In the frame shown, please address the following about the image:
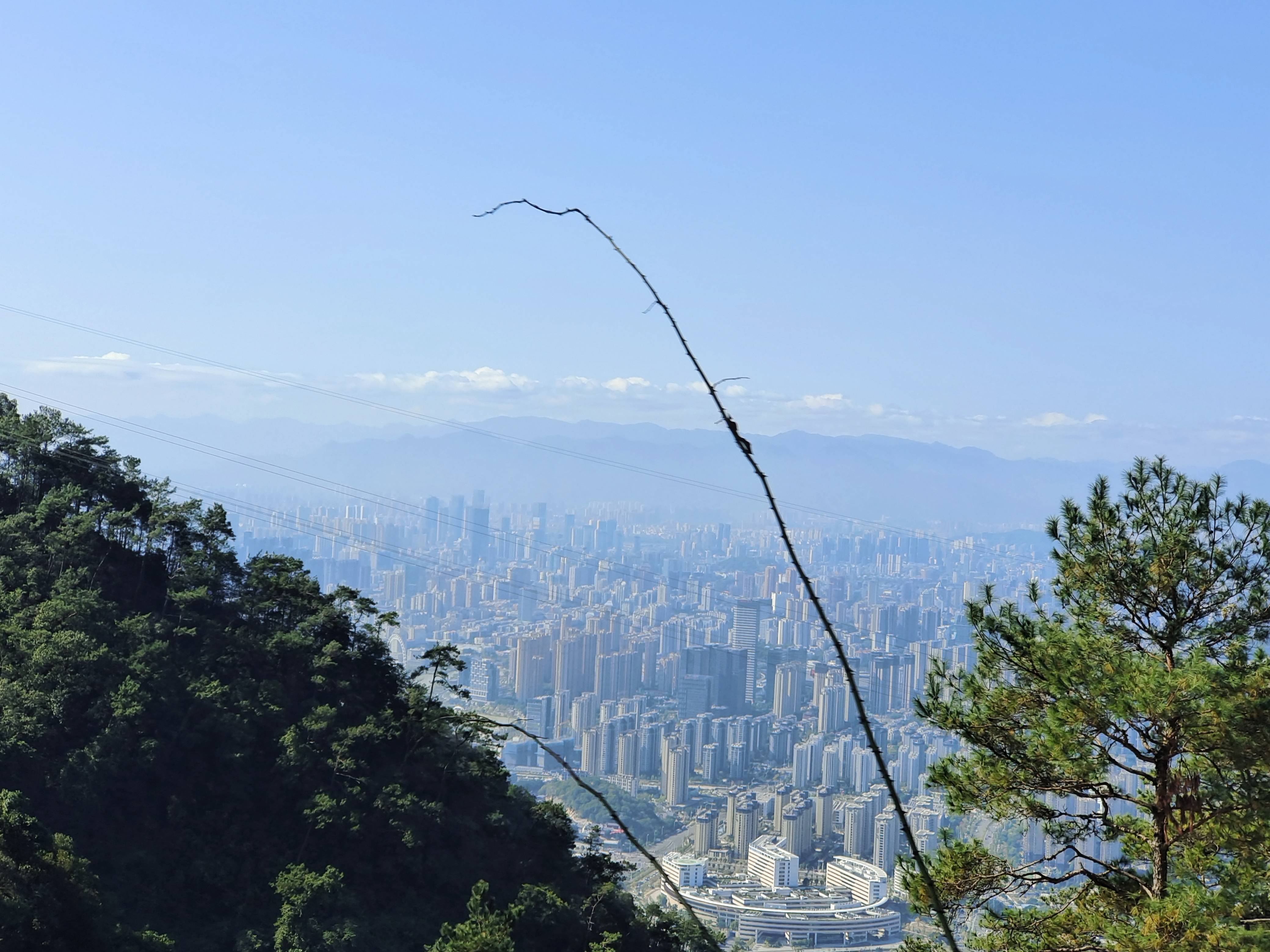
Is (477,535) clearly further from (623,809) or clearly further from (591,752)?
(623,809)

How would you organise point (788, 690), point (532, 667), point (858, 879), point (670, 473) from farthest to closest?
1. point (670, 473)
2. point (532, 667)
3. point (788, 690)
4. point (858, 879)

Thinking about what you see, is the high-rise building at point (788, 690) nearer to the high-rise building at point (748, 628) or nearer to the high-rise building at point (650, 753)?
the high-rise building at point (748, 628)

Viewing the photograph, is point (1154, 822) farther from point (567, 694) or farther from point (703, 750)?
point (567, 694)

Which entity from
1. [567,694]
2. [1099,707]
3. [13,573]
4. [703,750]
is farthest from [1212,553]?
[567,694]

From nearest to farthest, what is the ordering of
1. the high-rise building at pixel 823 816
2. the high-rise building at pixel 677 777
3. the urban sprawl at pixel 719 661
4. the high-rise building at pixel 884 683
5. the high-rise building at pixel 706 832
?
1. the urban sprawl at pixel 719 661
2. the high-rise building at pixel 706 832
3. the high-rise building at pixel 823 816
4. the high-rise building at pixel 677 777
5. the high-rise building at pixel 884 683

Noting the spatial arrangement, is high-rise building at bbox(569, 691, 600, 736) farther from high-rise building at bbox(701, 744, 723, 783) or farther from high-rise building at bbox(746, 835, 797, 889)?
high-rise building at bbox(746, 835, 797, 889)

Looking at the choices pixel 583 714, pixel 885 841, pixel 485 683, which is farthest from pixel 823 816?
pixel 485 683

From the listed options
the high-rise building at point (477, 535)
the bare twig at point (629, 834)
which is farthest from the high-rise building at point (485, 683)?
the bare twig at point (629, 834)
